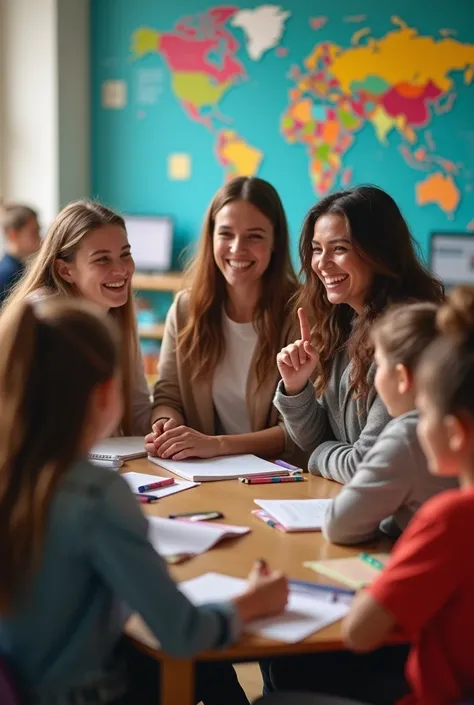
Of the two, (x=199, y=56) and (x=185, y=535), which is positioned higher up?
(x=199, y=56)

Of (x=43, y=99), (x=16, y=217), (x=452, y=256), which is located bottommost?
(x=452, y=256)

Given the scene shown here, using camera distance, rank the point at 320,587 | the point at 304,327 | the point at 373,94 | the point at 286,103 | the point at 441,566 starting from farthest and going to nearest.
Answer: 1. the point at 286,103
2. the point at 373,94
3. the point at 304,327
4. the point at 320,587
5. the point at 441,566

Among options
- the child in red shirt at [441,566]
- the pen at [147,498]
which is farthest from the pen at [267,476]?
the child in red shirt at [441,566]

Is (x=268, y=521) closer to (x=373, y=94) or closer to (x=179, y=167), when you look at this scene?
(x=373, y=94)

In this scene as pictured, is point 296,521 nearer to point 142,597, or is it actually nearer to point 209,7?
point 142,597

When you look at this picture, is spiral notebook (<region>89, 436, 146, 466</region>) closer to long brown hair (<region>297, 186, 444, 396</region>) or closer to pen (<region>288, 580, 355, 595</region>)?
long brown hair (<region>297, 186, 444, 396</region>)

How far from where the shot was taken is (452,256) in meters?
4.75

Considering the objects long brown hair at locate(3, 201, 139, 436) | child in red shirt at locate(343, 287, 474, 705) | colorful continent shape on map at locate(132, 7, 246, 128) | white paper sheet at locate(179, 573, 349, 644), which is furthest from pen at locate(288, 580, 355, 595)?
colorful continent shape on map at locate(132, 7, 246, 128)

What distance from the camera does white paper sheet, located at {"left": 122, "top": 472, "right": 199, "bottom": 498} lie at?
6.54ft

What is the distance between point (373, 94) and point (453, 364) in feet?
13.0

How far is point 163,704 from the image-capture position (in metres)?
1.33

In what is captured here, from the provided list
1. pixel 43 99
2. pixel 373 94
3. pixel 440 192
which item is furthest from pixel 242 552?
pixel 43 99

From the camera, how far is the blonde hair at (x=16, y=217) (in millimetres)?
4754

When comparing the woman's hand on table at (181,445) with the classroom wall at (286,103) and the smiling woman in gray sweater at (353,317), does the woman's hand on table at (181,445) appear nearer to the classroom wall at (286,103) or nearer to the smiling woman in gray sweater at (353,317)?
the smiling woman in gray sweater at (353,317)
